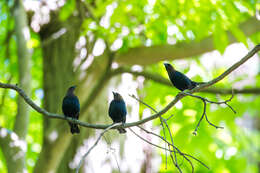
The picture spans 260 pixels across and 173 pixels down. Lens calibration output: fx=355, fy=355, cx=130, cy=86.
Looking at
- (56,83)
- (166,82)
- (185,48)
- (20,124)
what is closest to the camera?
(20,124)

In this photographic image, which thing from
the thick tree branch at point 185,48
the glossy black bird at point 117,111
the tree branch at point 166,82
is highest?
the thick tree branch at point 185,48

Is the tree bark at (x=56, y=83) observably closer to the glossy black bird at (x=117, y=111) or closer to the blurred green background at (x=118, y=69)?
the blurred green background at (x=118, y=69)

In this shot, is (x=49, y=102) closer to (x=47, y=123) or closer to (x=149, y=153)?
(x=47, y=123)

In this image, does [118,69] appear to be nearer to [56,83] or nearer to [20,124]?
[56,83]

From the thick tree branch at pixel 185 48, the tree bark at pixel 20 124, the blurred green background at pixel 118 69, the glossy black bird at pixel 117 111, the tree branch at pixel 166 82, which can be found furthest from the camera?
the thick tree branch at pixel 185 48

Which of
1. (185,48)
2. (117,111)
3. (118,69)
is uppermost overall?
(185,48)

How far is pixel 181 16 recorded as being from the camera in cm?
446

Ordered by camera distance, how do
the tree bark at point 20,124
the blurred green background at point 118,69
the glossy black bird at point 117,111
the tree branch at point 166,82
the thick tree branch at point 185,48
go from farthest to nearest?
the thick tree branch at point 185,48 → the tree branch at point 166,82 → the blurred green background at point 118,69 → the tree bark at point 20,124 → the glossy black bird at point 117,111

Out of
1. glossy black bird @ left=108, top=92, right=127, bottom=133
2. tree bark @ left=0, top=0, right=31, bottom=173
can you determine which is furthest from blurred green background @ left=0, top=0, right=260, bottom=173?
glossy black bird @ left=108, top=92, right=127, bottom=133

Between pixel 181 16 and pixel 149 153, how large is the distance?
221cm

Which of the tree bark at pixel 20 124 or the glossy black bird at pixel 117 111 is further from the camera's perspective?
the tree bark at pixel 20 124

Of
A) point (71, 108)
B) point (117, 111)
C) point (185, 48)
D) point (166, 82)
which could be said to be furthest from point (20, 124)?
point (185, 48)

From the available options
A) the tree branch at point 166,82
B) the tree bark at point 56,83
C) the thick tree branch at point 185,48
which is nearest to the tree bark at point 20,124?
the tree bark at point 56,83

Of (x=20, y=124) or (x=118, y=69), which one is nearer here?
(x=20, y=124)
